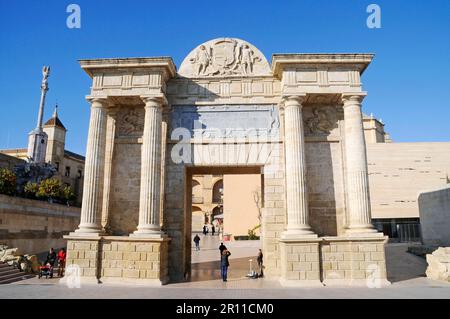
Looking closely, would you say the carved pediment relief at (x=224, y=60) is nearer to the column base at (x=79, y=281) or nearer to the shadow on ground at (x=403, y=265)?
the column base at (x=79, y=281)

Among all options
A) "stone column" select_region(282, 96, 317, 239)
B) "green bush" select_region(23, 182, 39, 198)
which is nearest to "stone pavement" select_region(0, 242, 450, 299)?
"stone column" select_region(282, 96, 317, 239)

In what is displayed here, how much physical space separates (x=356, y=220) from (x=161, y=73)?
9.75 metres

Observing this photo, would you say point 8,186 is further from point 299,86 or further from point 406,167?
point 406,167

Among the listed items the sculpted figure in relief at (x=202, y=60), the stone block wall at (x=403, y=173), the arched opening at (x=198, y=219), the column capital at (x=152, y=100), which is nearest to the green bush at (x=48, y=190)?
the column capital at (x=152, y=100)

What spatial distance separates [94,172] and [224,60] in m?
7.32

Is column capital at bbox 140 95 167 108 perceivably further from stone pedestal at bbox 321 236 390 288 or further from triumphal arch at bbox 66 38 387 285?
stone pedestal at bbox 321 236 390 288

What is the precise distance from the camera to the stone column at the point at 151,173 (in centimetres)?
1309

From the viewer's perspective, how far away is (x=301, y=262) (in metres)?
12.4

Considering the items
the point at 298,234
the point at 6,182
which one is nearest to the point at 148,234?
the point at 298,234

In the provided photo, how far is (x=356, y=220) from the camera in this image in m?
13.1

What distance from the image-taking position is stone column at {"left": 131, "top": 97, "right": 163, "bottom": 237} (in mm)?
13094

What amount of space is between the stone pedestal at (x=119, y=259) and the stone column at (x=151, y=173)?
50 cm

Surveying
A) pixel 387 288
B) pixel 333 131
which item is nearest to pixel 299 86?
pixel 333 131

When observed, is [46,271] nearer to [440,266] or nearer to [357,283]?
[357,283]
